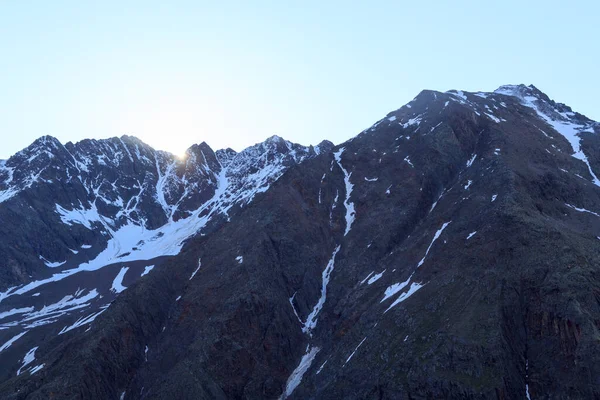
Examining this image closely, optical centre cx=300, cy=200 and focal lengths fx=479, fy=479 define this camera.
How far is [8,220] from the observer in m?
161

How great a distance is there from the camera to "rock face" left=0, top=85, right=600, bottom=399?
163 feet

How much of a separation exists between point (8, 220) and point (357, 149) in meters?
121

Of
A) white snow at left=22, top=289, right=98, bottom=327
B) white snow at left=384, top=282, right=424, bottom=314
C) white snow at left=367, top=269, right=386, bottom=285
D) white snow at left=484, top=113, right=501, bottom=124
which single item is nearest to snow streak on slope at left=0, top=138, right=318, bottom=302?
white snow at left=22, top=289, right=98, bottom=327

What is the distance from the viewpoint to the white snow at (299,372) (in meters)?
65.9

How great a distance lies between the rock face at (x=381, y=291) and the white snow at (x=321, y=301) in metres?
0.46

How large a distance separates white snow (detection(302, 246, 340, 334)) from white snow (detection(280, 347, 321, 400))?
5.45 meters

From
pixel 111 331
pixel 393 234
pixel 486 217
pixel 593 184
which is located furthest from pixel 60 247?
pixel 593 184

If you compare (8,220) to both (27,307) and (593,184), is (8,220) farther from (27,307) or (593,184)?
(593,184)

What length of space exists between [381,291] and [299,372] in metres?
16.7

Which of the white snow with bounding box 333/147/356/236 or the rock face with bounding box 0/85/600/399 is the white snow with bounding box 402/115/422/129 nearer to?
the rock face with bounding box 0/85/600/399

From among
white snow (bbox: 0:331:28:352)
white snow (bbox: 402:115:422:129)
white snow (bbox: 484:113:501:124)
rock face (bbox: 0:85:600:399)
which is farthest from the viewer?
white snow (bbox: 402:115:422:129)

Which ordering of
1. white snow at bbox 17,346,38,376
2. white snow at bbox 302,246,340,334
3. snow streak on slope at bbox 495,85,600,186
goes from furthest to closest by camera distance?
snow streak on slope at bbox 495,85,600,186 < white snow at bbox 17,346,38,376 < white snow at bbox 302,246,340,334

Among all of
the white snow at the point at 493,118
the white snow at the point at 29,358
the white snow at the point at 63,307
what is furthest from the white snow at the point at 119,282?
the white snow at the point at 493,118

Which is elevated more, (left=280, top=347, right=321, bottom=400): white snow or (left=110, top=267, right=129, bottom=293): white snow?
(left=110, top=267, right=129, bottom=293): white snow
